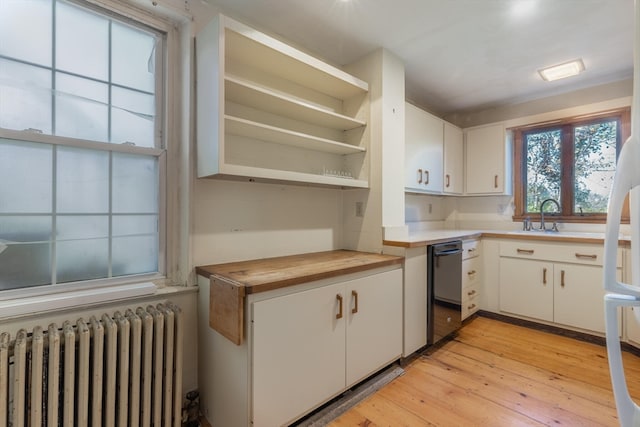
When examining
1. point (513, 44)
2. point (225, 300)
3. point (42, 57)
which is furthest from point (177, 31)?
point (513, 44)

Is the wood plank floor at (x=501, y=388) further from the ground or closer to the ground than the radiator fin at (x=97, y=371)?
closer to the ground

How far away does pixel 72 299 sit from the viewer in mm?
1396

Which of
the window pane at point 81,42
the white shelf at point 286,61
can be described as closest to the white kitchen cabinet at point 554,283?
the white shelf at point 286,61

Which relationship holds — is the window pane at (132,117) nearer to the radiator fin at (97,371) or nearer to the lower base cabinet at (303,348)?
the radiator fin at (97,371)

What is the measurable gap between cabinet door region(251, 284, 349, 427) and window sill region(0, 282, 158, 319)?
702 mm

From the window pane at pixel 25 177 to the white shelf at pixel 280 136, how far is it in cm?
89

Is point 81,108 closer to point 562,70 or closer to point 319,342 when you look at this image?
point 319,342

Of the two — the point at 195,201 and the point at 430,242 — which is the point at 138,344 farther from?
the point at 430,242

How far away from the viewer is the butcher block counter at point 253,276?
1354mm

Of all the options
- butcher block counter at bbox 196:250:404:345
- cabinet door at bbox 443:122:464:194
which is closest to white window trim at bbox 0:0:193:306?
butcher block counter at bbox 196:250:404:345

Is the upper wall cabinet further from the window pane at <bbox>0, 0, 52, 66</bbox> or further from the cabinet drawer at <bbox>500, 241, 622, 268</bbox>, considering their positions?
the cabinet drawer at <bbox>500, 241, 622, 268</bbox>

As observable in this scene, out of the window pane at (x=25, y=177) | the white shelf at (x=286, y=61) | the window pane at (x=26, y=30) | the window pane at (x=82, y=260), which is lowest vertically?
the window pane at (x=82, y=260)

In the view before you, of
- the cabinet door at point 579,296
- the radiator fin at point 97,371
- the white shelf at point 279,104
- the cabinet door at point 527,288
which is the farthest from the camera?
the cabinet door at point 527,288

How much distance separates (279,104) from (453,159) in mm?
2496
